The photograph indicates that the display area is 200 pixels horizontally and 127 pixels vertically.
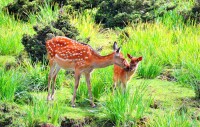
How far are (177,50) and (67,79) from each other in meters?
2.54

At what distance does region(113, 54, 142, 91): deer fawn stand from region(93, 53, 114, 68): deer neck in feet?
1.10

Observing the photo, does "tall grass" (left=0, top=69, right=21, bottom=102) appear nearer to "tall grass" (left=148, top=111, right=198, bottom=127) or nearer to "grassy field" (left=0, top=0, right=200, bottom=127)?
"grassy field" (left=0, top=0, right=200, bottom=127)

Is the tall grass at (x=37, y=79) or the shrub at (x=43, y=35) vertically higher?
the shrub at (x=43, y=35)

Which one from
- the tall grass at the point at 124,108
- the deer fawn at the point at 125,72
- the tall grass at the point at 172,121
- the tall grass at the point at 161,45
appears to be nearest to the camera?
the tall grass at the point at 172,121

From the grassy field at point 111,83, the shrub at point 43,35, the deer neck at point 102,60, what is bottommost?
the grassy field at point 111,83

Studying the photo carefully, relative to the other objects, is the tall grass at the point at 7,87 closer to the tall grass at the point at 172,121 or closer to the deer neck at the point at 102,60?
the deer neck at the point at 102,60

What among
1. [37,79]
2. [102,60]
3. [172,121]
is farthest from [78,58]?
[172,121]

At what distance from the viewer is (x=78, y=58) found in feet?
37.6

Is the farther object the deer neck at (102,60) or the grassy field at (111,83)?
the deer neck at (102,60)

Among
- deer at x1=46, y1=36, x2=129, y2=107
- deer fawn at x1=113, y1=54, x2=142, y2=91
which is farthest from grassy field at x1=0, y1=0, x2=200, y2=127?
deer at x1=46, y1=36, x2=129, y2=107

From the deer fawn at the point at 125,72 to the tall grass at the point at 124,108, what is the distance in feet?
1.57

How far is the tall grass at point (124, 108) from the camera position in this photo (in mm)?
10953

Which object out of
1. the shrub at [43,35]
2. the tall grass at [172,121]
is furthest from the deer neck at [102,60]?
the shrub at [43,35]

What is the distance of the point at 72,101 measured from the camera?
1156 cm
